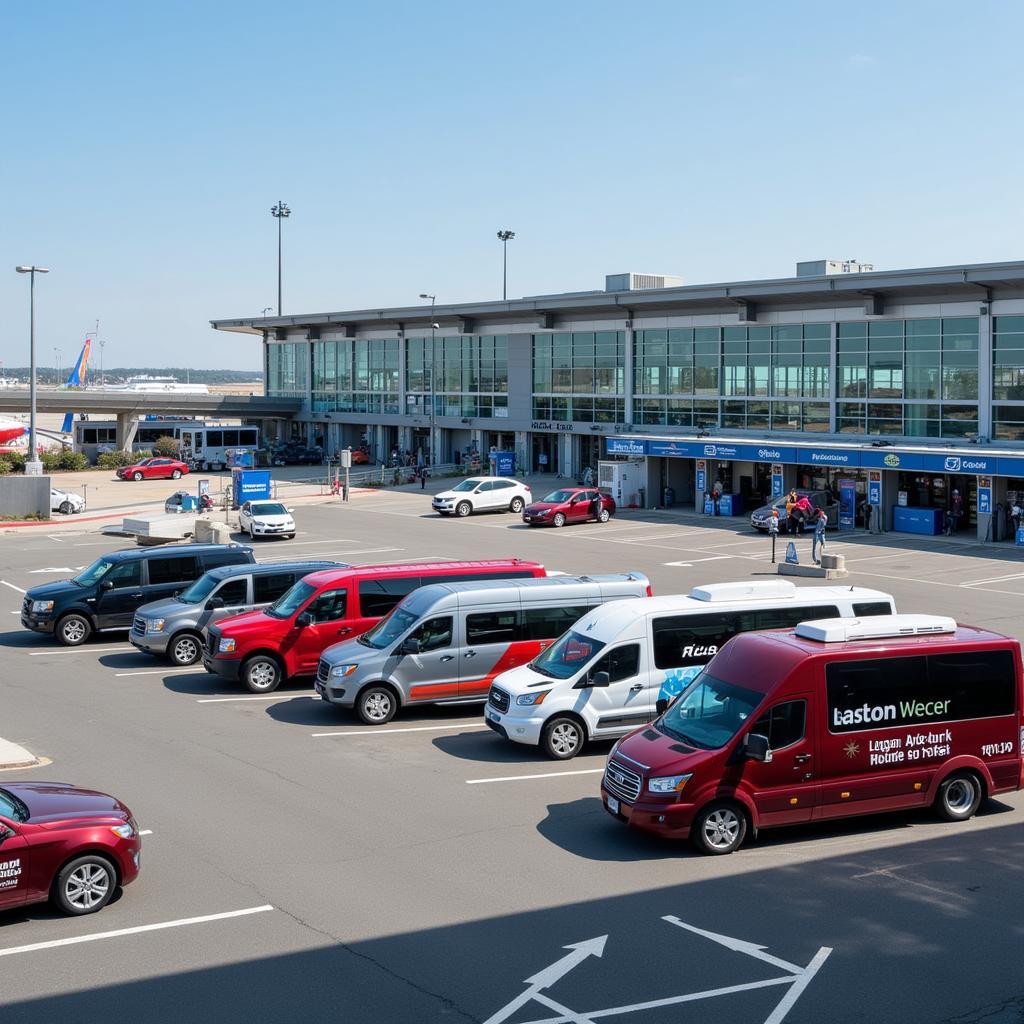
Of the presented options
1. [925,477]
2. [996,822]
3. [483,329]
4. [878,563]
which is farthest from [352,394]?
[996,822]

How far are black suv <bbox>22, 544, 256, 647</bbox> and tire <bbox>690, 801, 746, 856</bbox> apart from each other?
15269 mm

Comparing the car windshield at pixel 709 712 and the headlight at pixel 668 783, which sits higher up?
the car windshield at pixel 709 712

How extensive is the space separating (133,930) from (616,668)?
758 cm

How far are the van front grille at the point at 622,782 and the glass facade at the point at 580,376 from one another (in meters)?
51.1

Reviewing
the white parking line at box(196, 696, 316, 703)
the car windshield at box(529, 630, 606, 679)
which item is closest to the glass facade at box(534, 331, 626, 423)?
the white parking line at box(196, 696, 316, 703)

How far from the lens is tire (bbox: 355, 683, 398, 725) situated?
17.9 m

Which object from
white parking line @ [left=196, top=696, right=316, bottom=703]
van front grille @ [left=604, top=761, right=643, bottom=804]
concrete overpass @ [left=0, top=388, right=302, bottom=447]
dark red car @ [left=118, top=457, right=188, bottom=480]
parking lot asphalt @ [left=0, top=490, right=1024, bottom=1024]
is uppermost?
concrete overpass @ [left=0, top=388, right=302, bottom=447]

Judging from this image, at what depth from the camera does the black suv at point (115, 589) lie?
24.3 metres

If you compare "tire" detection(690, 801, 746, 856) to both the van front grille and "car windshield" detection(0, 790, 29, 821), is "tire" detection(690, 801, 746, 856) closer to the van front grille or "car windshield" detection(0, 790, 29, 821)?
the van front grille

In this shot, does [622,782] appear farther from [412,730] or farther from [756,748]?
[412,730]

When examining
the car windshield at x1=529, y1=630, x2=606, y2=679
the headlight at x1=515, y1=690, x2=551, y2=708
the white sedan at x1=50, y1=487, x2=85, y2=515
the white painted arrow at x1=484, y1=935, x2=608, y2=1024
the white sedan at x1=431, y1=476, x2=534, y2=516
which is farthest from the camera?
the white sedan at x1=50, y1=487, x2=85, y2=515

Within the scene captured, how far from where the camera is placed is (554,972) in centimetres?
912

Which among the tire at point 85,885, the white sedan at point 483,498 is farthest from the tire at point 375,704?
the white sedan at point 483,498

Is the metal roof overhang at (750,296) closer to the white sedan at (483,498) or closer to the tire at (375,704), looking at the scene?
the white sedan at (483,498)
